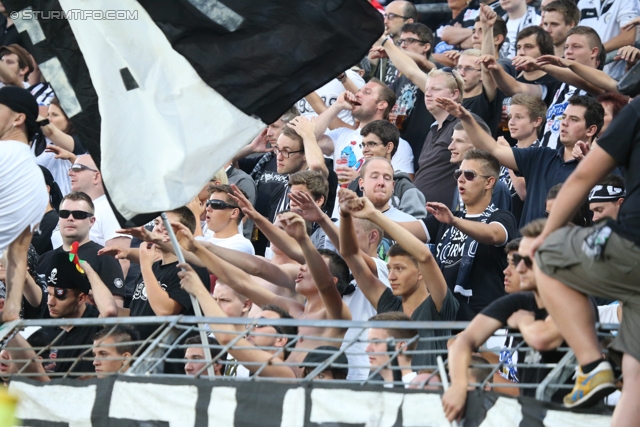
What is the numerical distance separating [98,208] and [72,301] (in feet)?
6.61

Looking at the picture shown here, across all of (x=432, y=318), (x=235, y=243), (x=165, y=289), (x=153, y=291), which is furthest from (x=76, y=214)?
(x=432, y=318)

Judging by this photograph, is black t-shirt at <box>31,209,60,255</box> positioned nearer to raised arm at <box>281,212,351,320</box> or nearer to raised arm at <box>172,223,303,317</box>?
raised arm at <box>172,223,303,317</box>

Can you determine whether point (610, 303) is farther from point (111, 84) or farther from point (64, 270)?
point (64, 270)

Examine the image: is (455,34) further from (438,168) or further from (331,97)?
(438,168)

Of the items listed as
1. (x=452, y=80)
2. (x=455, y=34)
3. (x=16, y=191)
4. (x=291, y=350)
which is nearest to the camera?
(x=291, y=350)

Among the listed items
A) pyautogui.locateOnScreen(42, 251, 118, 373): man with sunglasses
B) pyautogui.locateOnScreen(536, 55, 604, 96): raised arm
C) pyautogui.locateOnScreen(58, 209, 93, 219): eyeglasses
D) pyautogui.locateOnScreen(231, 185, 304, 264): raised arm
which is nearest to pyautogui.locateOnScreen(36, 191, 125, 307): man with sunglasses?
pyautogui.locateOnScreen(58, 209, 93, 219): eyeglasses

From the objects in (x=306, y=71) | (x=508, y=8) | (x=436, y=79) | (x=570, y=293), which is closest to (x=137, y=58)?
(x=306, y=71)

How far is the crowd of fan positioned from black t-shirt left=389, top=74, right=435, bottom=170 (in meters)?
0.02

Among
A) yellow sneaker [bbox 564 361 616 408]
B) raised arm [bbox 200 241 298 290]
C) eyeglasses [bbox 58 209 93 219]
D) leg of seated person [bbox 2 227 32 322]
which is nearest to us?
yellow sneaker [bbox 564 361 616 408]

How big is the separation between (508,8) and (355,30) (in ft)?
20.6

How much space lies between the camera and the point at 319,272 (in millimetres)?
7246

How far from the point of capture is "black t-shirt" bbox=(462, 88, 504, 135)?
392 inches

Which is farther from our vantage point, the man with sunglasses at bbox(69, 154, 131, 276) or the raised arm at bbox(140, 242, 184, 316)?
the man with sunglasses at bbox(69, 154, 131, 276)

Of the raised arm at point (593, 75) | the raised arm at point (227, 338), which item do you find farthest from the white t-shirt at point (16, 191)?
the raised arm at point (593, 75)
